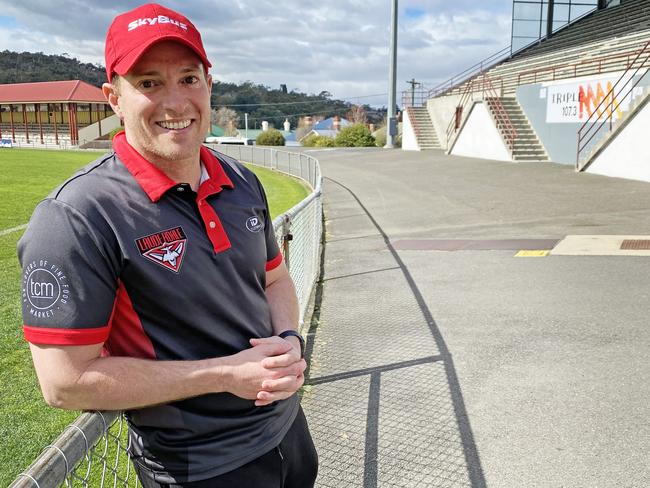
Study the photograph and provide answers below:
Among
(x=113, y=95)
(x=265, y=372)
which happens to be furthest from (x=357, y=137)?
(x=265, y=372)

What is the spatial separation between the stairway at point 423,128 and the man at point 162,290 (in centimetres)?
3548

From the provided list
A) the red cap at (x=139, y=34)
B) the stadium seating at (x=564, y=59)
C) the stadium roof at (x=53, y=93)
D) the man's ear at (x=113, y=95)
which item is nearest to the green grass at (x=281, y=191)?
the stadium seating at (x=564, y=59)

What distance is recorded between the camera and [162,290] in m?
1.58

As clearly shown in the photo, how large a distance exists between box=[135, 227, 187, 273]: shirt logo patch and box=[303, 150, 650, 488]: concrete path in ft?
7.01

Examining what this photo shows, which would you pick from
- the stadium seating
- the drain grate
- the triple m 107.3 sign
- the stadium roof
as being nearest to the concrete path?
the drain grate

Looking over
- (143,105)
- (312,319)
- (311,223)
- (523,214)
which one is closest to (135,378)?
(143,105)

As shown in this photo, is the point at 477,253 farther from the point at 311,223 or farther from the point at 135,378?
the point at 135,378

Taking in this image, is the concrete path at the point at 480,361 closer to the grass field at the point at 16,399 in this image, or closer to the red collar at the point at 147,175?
the grass field at the point at 16,399

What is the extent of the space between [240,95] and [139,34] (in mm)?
150373

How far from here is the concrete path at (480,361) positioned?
3.41 m

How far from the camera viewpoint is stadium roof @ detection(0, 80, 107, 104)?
6512 cm

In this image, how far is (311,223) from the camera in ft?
24.8

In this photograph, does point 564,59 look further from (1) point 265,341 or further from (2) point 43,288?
(2) point 43,288

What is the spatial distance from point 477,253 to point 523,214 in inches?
148
